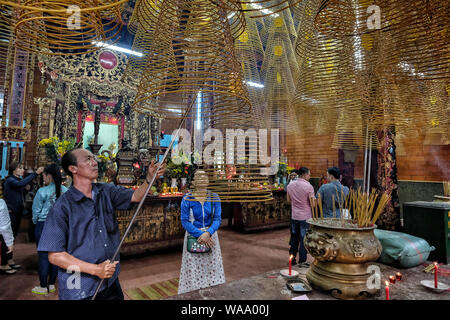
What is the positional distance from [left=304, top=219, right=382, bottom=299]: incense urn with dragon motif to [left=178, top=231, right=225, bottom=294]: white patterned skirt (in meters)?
1.40

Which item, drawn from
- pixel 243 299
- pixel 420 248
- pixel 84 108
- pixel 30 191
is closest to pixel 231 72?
pixel 243 299

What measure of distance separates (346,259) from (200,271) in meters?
1.57

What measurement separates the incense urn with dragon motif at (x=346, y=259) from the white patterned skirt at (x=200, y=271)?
4.61 feet

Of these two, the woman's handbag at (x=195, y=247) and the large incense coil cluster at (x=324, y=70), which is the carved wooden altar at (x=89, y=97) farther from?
the large incense coil cluster at (x=324, y=70)

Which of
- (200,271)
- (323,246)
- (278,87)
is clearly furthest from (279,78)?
(323,246)

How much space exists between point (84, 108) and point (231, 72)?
25.7 feet

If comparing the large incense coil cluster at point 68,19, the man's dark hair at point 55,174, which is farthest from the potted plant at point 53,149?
the large incense coil cluster at point 68,19

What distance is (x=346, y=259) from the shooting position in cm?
101

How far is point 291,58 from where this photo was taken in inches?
177

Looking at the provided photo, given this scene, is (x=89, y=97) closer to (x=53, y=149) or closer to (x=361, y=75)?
(x=53, y=149)

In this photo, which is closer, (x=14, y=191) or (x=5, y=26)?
(x=5, y=26)

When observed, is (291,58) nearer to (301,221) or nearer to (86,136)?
(301,221)

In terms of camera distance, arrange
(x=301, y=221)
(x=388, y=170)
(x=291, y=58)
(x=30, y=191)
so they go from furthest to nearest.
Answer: (x=30, y=191) → (x=291, y=58) → (x=388, y=170) → (x=301, y=221)

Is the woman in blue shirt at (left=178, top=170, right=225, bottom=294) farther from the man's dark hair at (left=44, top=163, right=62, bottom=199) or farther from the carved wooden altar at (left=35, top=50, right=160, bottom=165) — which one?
the carved wooden altar at (left=35, top=50, right=160, bottom=165)
